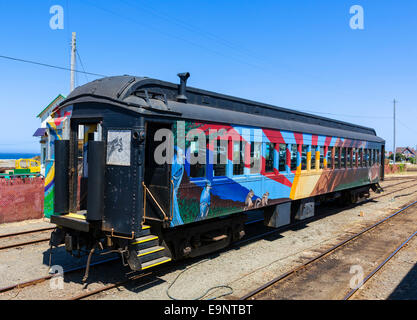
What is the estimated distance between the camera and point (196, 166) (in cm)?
721

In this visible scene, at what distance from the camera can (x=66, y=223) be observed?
673 cm

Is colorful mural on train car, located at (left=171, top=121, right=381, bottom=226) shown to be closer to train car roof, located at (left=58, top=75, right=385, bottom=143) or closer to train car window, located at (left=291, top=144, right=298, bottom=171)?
train car window, located at (left=291, top=144, right=298, bottom=171)

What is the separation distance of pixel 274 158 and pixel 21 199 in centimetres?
953

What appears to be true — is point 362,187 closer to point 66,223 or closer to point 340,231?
point 340,231

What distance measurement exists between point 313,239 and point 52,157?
7957mm

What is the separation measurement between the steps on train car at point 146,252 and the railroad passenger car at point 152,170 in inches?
0.7

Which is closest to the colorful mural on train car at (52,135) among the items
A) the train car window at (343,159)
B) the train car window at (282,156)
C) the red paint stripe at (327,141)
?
the train car window at (282,156)

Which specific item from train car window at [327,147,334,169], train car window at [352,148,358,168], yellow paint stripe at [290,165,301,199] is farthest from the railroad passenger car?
train car window at [352,148,358,168]

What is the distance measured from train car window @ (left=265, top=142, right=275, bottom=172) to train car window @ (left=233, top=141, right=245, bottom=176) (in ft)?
4.04

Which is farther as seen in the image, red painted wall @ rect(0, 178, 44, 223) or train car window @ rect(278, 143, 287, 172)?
red painted wall @ rect(0, 178, 44, 223)

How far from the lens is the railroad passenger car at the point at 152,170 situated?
6266 mm

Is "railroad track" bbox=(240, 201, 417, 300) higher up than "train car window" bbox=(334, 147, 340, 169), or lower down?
lower down

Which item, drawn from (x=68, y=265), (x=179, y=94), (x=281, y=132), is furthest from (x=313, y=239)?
(x=68, y=265)

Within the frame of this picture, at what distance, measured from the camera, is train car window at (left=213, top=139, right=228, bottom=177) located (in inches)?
304
